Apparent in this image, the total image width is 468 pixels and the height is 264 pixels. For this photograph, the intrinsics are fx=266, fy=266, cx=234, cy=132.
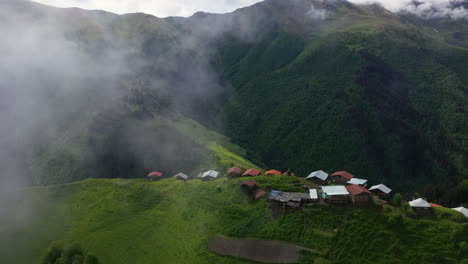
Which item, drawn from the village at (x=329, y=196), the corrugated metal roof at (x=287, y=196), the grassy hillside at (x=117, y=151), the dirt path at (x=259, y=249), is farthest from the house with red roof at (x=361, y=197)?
the grassy hillside at (x=117, y=151)

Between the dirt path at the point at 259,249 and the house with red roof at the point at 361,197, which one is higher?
the house with red roof at the point at 361,197

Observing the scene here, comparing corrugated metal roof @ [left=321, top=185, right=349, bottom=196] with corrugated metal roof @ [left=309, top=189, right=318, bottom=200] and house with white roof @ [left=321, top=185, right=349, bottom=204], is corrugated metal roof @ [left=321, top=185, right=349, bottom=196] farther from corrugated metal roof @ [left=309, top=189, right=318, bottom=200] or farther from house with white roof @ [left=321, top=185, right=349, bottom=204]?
corrugated metal roof @ [left=309, top=189, right=318, bottom=200]

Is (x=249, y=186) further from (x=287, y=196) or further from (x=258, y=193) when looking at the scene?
(x=287, y=196)

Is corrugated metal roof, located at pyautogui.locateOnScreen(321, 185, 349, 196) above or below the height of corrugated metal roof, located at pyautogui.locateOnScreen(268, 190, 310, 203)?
above

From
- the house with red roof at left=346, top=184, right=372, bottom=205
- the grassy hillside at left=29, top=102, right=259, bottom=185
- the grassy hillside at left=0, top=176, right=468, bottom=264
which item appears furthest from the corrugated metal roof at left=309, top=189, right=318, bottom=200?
the grassy hillside at left=29, top=102, right=259, bottom=185

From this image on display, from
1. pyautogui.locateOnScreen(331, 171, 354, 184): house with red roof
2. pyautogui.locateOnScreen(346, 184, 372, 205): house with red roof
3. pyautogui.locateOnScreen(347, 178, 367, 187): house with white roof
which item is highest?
pyautogui.locateOnScreen(346, 184, 372, 205): house with red roof

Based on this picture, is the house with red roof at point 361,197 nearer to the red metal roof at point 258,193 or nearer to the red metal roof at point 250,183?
the red metal roof at point 258,193
